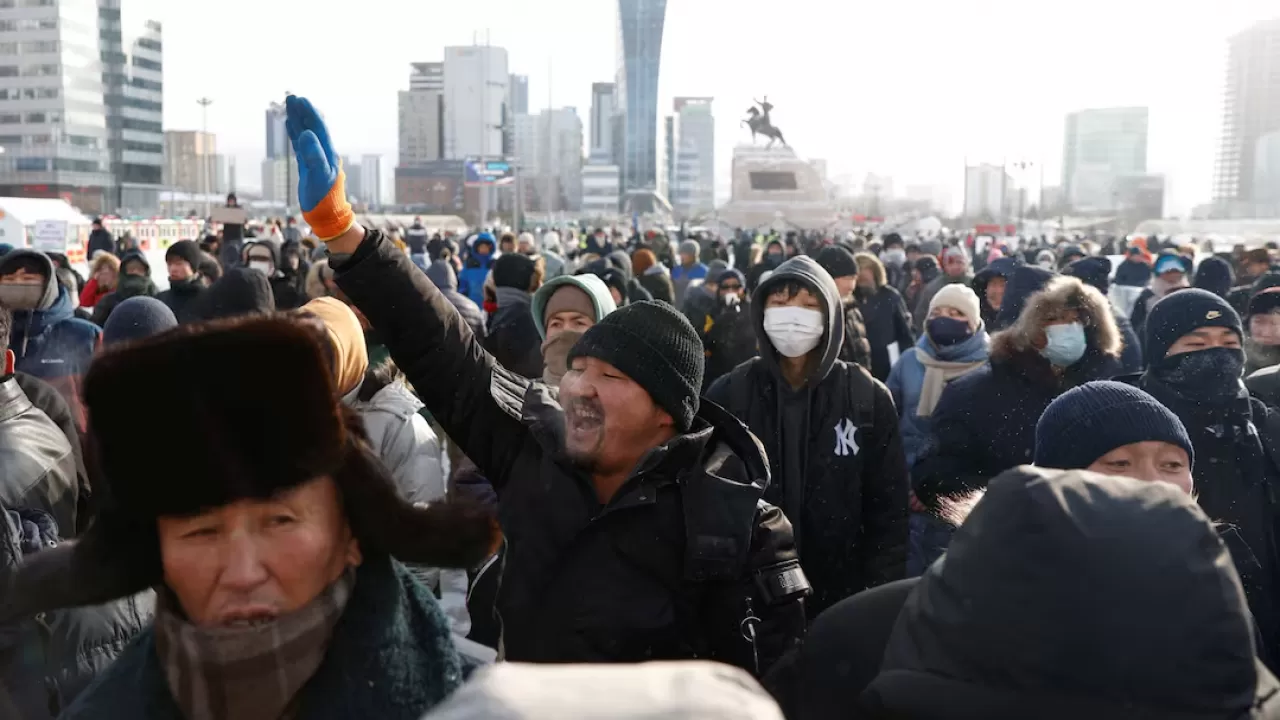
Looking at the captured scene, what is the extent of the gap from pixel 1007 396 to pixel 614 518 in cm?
201

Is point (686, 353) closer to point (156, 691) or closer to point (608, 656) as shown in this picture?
point (608, 656)

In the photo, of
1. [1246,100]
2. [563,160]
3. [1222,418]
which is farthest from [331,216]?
[563,160]

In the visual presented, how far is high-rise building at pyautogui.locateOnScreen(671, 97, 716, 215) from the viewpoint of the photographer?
168 meters

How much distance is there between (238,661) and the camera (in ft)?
4.69

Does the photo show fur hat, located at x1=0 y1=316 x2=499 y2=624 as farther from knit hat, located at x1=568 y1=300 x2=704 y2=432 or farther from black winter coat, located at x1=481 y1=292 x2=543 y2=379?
black winter coat, located at x1=481 y1=292 x2=543 y2=379

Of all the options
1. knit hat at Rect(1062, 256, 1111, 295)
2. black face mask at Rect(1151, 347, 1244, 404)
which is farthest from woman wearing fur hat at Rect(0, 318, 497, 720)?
knit hat at Rect(1062, 256, 1111, 295)

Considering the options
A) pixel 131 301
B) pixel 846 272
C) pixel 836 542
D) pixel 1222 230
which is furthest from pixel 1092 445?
pixel 1222 230

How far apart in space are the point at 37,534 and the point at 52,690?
13.8 inches

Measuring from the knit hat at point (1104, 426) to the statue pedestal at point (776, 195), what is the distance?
136 feet

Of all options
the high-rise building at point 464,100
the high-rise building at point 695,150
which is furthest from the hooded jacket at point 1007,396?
the high-rise building at point 695,150

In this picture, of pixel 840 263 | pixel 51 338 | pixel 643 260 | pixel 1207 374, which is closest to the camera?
pixel 1207 374

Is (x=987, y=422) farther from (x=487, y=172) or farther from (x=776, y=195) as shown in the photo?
(x=487, y=172)

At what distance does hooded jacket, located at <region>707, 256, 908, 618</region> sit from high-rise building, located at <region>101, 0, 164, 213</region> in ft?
327

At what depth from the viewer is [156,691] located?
4.78 ft
